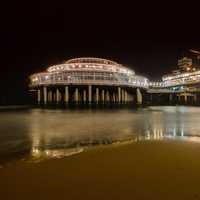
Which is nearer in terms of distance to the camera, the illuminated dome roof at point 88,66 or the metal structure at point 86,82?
the metal structure at point 86,82

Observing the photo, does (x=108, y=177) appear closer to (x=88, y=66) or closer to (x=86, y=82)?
(x=86, y=82)

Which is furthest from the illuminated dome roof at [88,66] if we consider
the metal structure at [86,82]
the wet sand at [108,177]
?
the wet sand at [108,177]

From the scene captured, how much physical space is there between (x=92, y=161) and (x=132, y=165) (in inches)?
61.8

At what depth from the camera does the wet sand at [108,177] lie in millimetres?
6586

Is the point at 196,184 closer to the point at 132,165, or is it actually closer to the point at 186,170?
the point at 186,170

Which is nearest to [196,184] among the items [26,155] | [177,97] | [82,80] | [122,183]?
[122,183]

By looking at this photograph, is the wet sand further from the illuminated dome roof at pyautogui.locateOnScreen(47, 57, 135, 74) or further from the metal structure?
the illuminated dome roof at pyautogui.locateOnScreen(47, 57, 135, 74)

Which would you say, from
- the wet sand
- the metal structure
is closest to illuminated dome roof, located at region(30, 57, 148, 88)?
the metal structure

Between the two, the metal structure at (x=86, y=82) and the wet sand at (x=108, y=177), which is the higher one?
the metal structure at (x=86, y=82)

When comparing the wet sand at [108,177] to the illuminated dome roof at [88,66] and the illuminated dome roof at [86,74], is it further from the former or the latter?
the illuminated dome roof at [88,66]

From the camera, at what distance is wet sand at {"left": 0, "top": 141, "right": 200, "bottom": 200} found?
21.6 feet

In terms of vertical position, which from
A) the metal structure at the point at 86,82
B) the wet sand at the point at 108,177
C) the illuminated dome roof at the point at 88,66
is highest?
the illuminated dome roof at the point at 88,66

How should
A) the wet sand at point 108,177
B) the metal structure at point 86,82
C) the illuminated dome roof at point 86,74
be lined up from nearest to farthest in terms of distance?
1. the wet sand at point 108,177
2. the metal structure at point 86,82
3. the illuminated dome roof at point 86,74

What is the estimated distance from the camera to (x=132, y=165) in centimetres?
927
